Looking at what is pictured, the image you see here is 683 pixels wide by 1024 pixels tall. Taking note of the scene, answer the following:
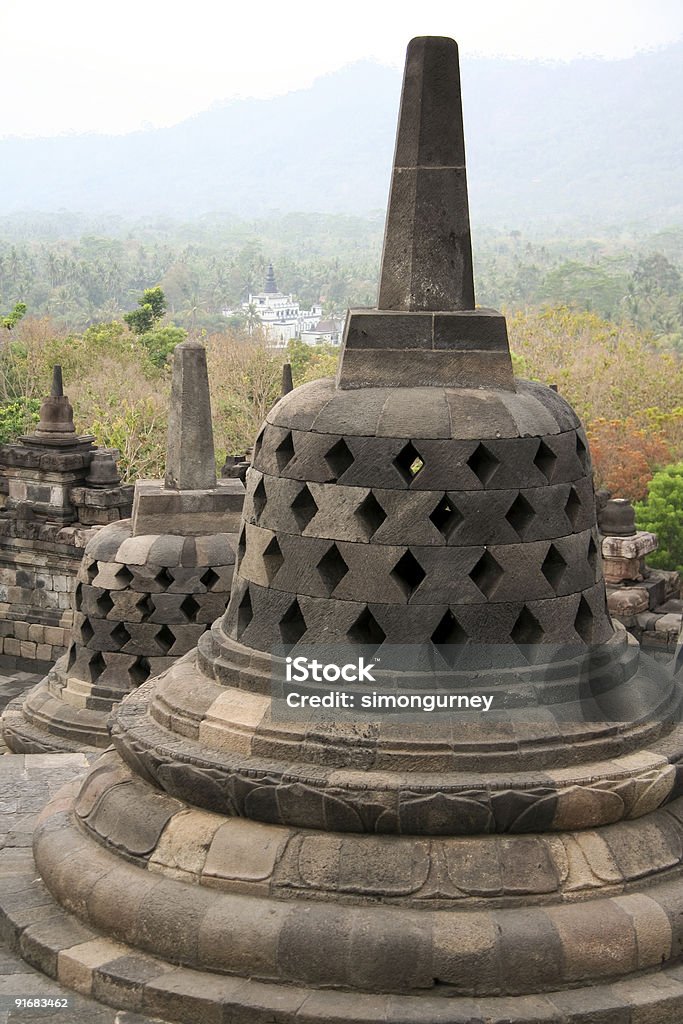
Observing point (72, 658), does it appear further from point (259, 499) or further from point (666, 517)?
point (666, 517)

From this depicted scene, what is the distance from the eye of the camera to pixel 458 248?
5996 mm

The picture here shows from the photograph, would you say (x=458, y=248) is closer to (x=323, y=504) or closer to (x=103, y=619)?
(x=323, y=504)

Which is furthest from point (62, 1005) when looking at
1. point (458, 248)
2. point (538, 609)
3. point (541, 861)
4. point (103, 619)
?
point (103, 619)

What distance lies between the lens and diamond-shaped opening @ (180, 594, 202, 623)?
404 inches

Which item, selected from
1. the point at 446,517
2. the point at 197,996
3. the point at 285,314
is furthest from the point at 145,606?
the point at 285,314

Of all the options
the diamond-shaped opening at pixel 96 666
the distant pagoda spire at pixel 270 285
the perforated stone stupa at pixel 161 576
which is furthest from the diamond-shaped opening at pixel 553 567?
the distant pagoda spire at pixel 270 285

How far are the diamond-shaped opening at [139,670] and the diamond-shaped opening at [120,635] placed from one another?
6.9 inches

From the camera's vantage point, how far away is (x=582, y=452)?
19.7 feet

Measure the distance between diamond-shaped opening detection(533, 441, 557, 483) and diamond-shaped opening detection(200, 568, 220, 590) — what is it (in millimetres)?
4871

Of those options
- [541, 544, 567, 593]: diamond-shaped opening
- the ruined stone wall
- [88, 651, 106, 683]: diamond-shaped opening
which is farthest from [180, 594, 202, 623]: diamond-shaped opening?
the ruined stone wall

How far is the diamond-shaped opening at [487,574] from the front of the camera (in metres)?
5.52

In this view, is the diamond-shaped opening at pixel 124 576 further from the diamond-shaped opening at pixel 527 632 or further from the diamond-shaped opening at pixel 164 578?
the diamond-shaped opening at pixel 527 632

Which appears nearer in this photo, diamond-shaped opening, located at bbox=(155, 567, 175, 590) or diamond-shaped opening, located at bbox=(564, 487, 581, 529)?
diamond-shaped opening, located at bbox=(564, 487, 581, 529)

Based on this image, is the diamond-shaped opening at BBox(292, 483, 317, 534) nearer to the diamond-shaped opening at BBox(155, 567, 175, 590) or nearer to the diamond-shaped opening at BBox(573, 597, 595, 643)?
the diamond-shaped opening at BBox(573, 597, 595, 643)
